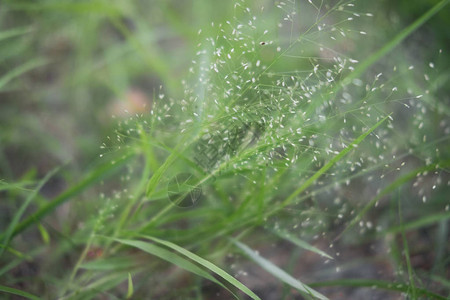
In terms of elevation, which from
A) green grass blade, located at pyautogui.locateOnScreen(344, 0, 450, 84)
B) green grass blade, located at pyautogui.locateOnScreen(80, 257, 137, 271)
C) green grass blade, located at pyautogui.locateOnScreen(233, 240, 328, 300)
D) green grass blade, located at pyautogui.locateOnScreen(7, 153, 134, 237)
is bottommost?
green grass blade, located at pyautogui.locateOnScreen(80, 257, 137, 271)

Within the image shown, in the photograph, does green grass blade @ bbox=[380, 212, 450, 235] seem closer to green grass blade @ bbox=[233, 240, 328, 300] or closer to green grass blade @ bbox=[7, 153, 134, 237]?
green grass blade @ bbox=[233, 240, 328, 300]

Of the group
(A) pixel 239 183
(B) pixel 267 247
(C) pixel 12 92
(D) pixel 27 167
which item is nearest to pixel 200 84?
(A) pixel 239 183

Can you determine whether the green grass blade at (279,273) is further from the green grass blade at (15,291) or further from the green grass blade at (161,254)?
the green grass blade at (15,291)

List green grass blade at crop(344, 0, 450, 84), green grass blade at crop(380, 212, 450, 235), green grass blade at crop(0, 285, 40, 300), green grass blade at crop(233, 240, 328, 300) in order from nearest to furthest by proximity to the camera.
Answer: green grass blade at crop(0, 285, 40, 300), green grass blade at crop(233, 240, 328, 300), green grass blade at crop(344, 0, 450, 84), green grass blade at crop(380, 212, 450, 235)

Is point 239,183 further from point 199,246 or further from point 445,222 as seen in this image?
point 445,222

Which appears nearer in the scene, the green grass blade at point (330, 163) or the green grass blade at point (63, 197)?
the green grass blade at point (330, 163)

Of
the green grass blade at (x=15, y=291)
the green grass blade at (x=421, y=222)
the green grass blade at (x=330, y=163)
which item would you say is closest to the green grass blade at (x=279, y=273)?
the green grass blade at (x=330, y=163)

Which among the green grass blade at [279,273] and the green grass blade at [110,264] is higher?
the green grass blade at [279,273]

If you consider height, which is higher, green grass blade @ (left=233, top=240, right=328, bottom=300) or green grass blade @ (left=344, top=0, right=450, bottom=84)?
green grass blade @ (left=344, top=0, right=450, bottom=84)

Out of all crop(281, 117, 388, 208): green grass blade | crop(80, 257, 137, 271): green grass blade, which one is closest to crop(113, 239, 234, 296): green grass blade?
crop(80, 257, 137, 271): green grass blade
